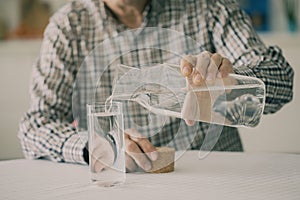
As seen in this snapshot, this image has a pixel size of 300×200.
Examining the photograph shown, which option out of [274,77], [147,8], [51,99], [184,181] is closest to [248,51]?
[274,77]

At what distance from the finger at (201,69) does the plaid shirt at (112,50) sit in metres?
0.44

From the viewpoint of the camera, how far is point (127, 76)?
48.2 inches

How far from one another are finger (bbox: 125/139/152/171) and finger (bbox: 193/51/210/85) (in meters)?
0.20

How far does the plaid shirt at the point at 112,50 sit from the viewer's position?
5.41ft

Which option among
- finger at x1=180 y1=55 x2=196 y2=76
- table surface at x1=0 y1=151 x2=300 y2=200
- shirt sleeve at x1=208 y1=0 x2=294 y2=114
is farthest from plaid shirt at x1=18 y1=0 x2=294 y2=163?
finger at x1=180 y1=55 x2=196 y2=76

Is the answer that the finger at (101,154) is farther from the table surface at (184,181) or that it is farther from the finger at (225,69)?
the finger at (225,69)

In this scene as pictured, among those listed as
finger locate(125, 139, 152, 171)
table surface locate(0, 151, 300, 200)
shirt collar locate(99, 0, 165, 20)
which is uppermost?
shirt collar locate(99, 0, 165, 20)

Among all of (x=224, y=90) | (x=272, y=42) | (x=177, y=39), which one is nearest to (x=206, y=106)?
(x=224, y=90)

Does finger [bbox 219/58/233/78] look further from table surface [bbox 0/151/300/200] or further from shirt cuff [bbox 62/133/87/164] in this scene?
shirt cuff [bbox 62/133/87/164]

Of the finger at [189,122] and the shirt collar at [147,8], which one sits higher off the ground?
the shirt collar at [147,8]

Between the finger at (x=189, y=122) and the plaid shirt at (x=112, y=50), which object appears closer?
the finger at (x=189, y=122)

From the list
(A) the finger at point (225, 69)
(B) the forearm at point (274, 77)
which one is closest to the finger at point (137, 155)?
(A) the finger at point (225, 69)

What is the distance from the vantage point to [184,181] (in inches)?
45.9

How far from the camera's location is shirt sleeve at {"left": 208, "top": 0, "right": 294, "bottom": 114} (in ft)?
5.41
